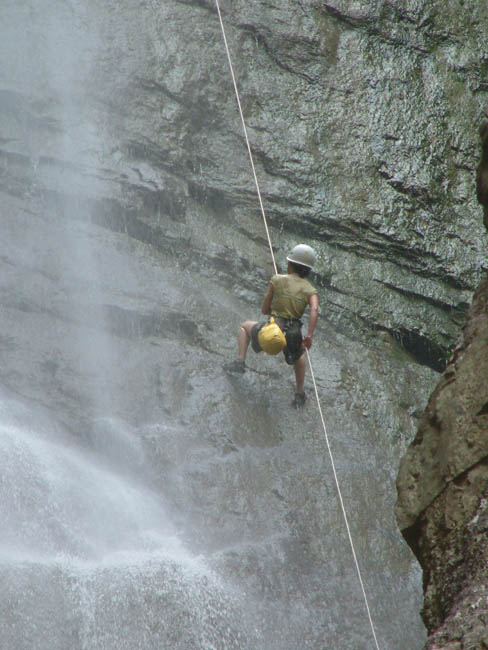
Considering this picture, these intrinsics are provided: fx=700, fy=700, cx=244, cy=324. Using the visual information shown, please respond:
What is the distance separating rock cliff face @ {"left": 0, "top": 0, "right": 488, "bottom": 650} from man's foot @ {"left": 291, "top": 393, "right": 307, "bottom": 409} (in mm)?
119

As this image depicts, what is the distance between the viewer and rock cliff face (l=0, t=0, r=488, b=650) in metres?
5.84

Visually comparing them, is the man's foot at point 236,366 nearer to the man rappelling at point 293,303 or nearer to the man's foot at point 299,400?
the man rappelling at point 293,303

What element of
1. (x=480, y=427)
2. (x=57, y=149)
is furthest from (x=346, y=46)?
(x=480, y=427)

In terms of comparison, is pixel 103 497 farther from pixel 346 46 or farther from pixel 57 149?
pixel 346 46

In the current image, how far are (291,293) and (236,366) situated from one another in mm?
1118

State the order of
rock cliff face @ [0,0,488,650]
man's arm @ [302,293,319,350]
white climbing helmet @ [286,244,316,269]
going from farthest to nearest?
white climbing helmet @ [286,244,316,269]
man's arm @ [302,293,319,350]
rock cliff face @ [0,0,488,650]

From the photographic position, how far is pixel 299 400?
7.65 metres

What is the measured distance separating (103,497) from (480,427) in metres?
4.13

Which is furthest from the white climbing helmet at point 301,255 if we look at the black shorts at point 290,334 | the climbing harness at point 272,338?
the climbing harness at point 272,338

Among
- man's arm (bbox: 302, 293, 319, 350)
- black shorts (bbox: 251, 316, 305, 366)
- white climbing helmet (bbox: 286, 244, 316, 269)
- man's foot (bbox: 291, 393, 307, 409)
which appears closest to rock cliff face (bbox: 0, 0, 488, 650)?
man's foot (bbox: 291, 393, 307, 409)

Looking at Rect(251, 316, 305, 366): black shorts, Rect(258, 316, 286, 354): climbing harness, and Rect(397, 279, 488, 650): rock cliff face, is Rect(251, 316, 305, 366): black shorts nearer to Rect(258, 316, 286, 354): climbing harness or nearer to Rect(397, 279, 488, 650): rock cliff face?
Rect(258, 316, 286, 354): climbing harness

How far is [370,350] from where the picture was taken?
883 centimetres

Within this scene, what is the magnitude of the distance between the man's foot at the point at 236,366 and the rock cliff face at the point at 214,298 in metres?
0.15

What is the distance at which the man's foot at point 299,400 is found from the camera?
7638mm
